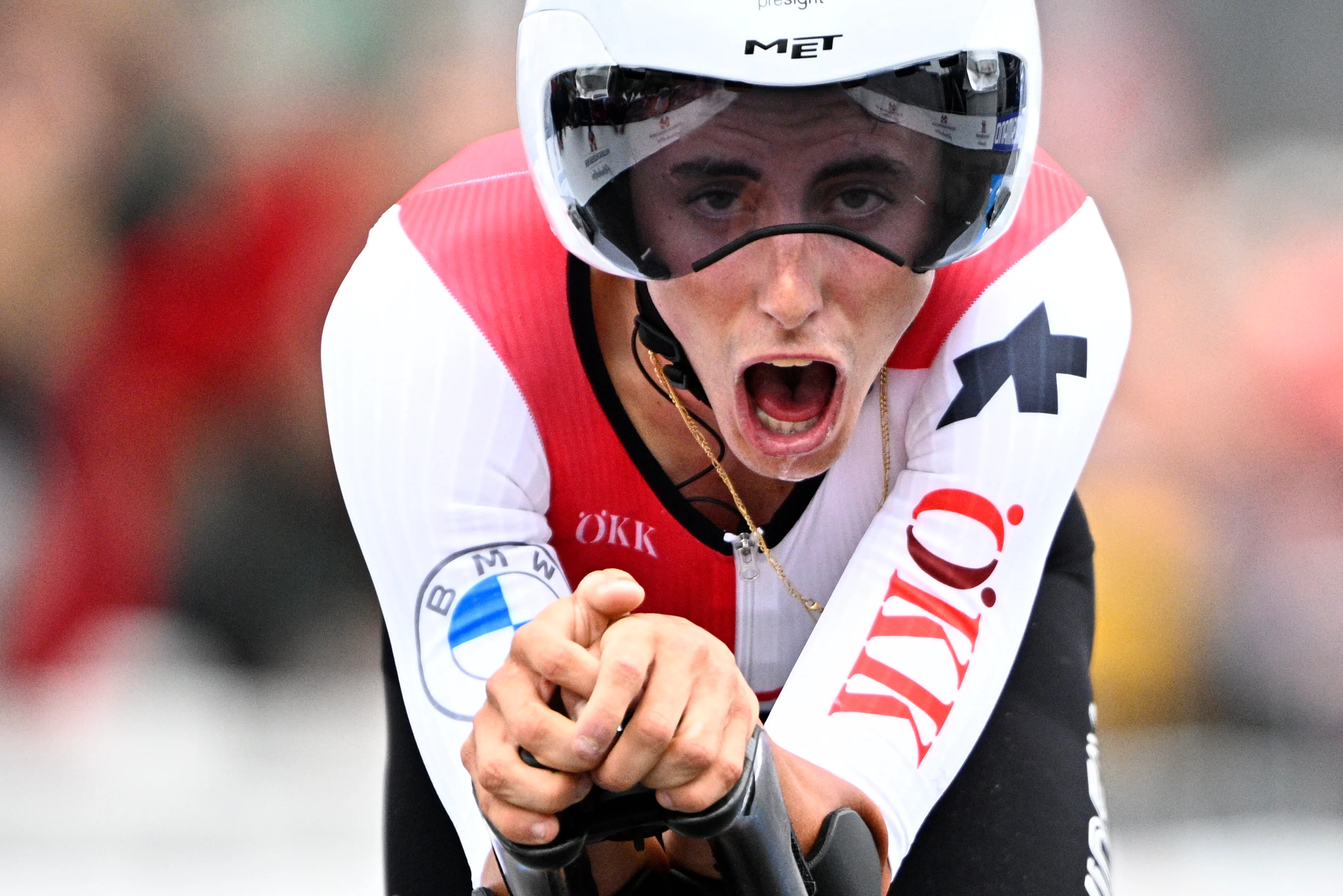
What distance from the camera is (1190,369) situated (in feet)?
12.1

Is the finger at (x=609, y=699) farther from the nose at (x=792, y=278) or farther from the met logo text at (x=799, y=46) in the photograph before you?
the met logo text at (x=799, y=46)

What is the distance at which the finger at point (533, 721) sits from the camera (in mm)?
1285

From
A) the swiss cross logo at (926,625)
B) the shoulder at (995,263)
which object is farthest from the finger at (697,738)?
the shoulder at (995,263)

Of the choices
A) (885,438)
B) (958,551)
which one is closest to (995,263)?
(885,438)

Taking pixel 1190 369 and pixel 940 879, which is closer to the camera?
pixel 940 879

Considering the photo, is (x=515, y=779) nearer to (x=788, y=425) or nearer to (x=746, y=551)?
(x=788, y=425)

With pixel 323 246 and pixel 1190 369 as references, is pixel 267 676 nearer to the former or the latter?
pixel 323 246

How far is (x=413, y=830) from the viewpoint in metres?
2.05

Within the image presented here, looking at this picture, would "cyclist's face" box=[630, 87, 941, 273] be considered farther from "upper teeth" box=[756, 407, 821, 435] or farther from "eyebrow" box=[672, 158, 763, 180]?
"upper teeth" box=[756, 407, 821, 435]

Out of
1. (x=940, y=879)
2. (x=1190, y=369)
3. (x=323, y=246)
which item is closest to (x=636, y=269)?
(x=940, y=879)

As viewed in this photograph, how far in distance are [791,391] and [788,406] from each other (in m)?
0.02

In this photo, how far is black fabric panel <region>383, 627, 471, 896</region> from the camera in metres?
1.99

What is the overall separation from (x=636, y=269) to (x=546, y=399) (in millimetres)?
248

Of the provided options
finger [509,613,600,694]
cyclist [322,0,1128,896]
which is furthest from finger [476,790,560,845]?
finger [509,613,600,694]
